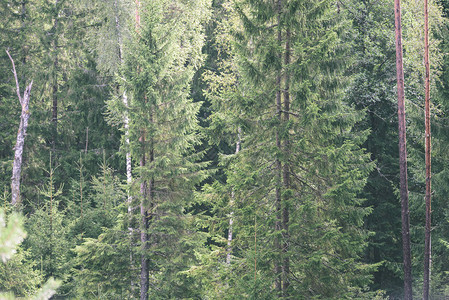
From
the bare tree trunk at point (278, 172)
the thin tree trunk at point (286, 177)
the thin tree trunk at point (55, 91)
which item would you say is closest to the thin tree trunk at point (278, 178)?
the bare tree trunk at point (278, 172)

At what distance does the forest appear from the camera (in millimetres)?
10141

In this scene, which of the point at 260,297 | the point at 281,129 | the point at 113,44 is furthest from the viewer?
the point at 113,44

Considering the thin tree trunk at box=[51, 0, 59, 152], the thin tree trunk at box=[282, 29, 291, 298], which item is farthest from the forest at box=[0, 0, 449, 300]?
the thin tree trunk at box=[51, 0, 59, 152]

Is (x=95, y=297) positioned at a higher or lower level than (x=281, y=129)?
lower

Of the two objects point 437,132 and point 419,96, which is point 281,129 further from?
point 419,96

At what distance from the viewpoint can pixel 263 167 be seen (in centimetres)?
1028

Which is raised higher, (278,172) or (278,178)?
(278,172)

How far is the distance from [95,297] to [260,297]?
620cm

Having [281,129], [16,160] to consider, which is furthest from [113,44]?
[281,129]

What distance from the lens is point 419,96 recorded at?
17.4m

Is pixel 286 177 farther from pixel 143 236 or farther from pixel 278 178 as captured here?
pixel 143 236

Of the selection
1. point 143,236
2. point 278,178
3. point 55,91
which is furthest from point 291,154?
point 55,91

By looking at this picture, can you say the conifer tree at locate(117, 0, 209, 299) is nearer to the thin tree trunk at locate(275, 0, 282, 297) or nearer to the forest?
the forest

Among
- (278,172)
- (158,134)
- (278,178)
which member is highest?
(158,134)
